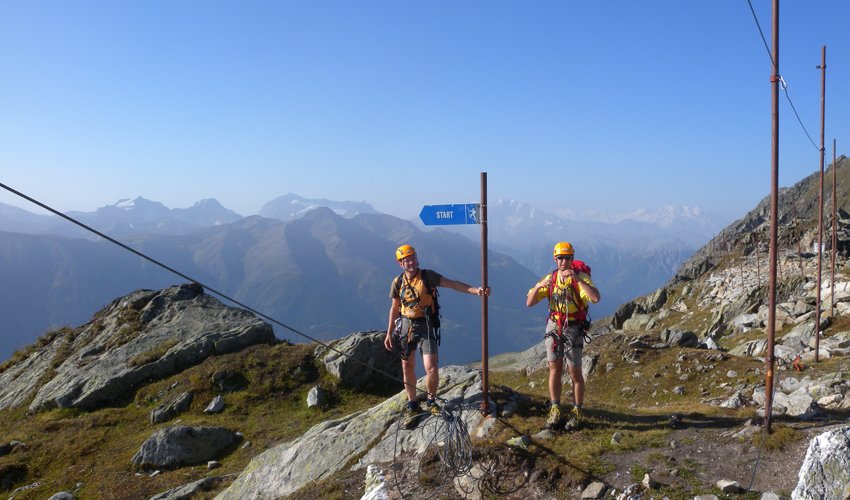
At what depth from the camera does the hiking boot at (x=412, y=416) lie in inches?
439

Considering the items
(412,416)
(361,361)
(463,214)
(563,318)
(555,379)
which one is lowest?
(361,361)

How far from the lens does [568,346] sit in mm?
10062

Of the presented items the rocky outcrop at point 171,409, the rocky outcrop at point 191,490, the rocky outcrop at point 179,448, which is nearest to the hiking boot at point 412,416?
the rocky outcrop at point 191,490

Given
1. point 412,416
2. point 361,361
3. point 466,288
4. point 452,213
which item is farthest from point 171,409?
point 452,213

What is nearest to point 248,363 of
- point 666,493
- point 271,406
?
point 271,406

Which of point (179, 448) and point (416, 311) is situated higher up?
point (416, 311)

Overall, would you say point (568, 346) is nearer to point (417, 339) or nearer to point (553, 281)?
point (553, 281)

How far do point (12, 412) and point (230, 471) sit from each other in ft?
54.5

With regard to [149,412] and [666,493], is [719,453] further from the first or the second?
[149,412]

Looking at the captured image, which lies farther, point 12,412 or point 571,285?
point 12,412

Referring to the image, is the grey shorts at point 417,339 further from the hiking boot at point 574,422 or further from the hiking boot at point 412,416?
the hiking boot at point 574,422

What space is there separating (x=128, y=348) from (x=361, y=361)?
14065 millimetres

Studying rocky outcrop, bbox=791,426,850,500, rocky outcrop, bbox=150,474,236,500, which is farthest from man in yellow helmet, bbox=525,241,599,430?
rocky outcrop, bbox=150,474,236,500

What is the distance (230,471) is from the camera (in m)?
15.4
